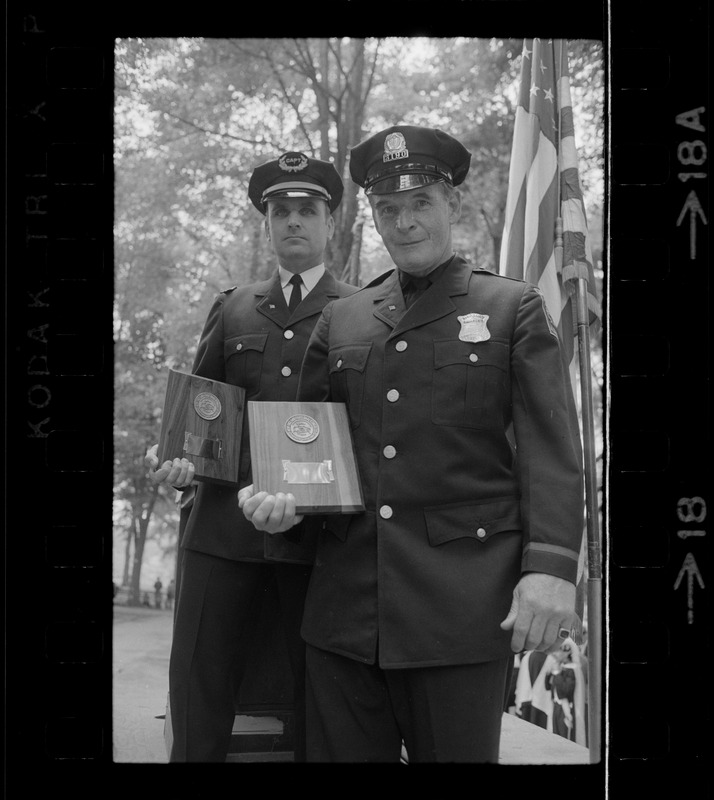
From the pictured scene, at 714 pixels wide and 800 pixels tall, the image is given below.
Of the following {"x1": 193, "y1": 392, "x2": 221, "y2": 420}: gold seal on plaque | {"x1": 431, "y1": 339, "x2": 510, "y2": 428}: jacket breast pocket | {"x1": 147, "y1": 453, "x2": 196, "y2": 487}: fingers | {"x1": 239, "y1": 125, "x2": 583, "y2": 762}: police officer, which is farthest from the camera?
{"x1": 193, "y1": 392, "x2": 221, "y2": 420}: gold seal on plaque

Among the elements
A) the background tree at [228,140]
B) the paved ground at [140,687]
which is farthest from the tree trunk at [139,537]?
the paved ground at [140,687]

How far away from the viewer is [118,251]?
10.1ft

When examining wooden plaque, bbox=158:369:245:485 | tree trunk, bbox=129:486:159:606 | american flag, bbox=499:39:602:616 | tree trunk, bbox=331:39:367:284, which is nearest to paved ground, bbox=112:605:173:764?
wooden plaque, bbox=158:369:245:485

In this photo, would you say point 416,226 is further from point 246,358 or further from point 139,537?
point 139,537

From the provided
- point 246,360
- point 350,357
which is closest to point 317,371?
point 350,357

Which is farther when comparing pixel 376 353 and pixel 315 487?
pixel 376 353

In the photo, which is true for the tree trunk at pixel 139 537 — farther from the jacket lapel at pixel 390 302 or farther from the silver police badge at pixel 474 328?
the silver police badge at pixel 474 328

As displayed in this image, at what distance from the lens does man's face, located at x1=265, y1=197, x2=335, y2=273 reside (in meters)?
3.75
